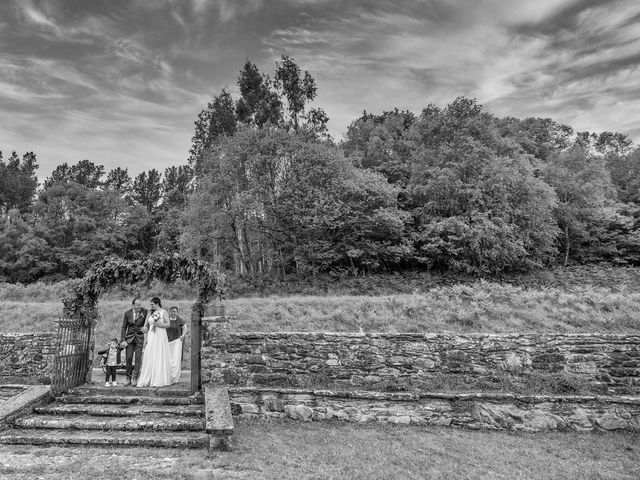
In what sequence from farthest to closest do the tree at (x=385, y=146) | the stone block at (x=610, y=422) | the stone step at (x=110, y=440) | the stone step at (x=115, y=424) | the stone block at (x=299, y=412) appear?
1. the tree at (x=385, y=146)
2. the stone block at (x=299, y=412)
3. the stone block at (x=610, y=422)
4. the stone step at (x=115, y=424)
5. the stone step at (x=110, y=440)

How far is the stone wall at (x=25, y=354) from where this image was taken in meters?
11.8

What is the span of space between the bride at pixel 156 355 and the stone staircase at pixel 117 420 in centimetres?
40

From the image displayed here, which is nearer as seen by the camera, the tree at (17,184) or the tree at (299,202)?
the tree at (299,202)

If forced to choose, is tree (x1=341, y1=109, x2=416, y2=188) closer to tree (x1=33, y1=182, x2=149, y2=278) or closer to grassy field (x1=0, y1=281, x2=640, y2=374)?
grassy field (x1=0, y1=281, x2=640, y2=374)

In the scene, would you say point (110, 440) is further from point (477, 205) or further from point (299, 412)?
point (477, 205)

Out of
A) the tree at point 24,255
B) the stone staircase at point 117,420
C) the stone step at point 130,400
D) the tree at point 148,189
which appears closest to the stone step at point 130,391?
the stone staircase at point 117,420

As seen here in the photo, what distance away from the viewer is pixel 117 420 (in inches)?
308

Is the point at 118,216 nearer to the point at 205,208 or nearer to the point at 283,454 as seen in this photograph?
the point at 205,208

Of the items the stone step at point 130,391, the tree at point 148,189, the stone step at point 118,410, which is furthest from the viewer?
the tree at point 148,189

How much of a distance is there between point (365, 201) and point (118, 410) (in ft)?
59.8

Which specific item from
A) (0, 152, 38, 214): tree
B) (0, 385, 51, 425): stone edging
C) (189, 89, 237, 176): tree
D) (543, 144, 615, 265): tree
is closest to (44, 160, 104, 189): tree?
(0, 152, 38, 214): tree

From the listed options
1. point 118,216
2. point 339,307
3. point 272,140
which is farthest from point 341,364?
point 118,216

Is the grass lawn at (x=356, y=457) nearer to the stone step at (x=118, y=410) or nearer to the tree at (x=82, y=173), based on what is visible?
the stone step at (x=118, y=410)

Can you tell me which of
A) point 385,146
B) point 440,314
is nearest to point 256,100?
point 385,146
